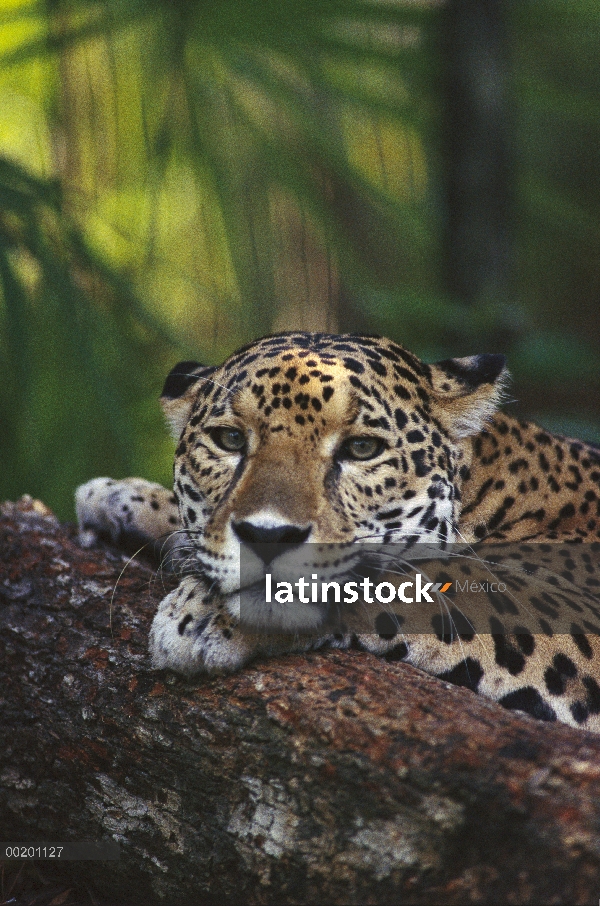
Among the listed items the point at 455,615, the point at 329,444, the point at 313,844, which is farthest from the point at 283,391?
the point at 313,844

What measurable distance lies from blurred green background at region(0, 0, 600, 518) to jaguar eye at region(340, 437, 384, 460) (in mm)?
1900

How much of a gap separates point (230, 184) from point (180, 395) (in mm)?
3764

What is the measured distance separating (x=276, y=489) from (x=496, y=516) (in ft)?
4.90

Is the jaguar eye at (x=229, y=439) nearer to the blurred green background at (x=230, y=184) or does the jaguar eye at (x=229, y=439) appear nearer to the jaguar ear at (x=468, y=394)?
the jaguar ear at (x=468, y=394)

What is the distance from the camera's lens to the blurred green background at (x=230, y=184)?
5875mm

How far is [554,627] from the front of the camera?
3.85 meters

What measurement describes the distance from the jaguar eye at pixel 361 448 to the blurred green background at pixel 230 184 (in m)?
1.90

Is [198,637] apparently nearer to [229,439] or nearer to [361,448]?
[229,439]

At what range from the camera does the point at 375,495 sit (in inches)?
153

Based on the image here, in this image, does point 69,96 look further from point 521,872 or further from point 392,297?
point 521,872

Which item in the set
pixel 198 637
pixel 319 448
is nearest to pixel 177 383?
pixel 319 448

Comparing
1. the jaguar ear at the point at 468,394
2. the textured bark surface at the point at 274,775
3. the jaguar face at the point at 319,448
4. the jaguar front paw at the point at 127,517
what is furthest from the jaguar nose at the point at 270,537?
the jaguar front paw at the point at 127,517

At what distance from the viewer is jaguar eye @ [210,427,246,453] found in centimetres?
399

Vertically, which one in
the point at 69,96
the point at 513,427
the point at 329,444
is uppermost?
the point at 69,96
